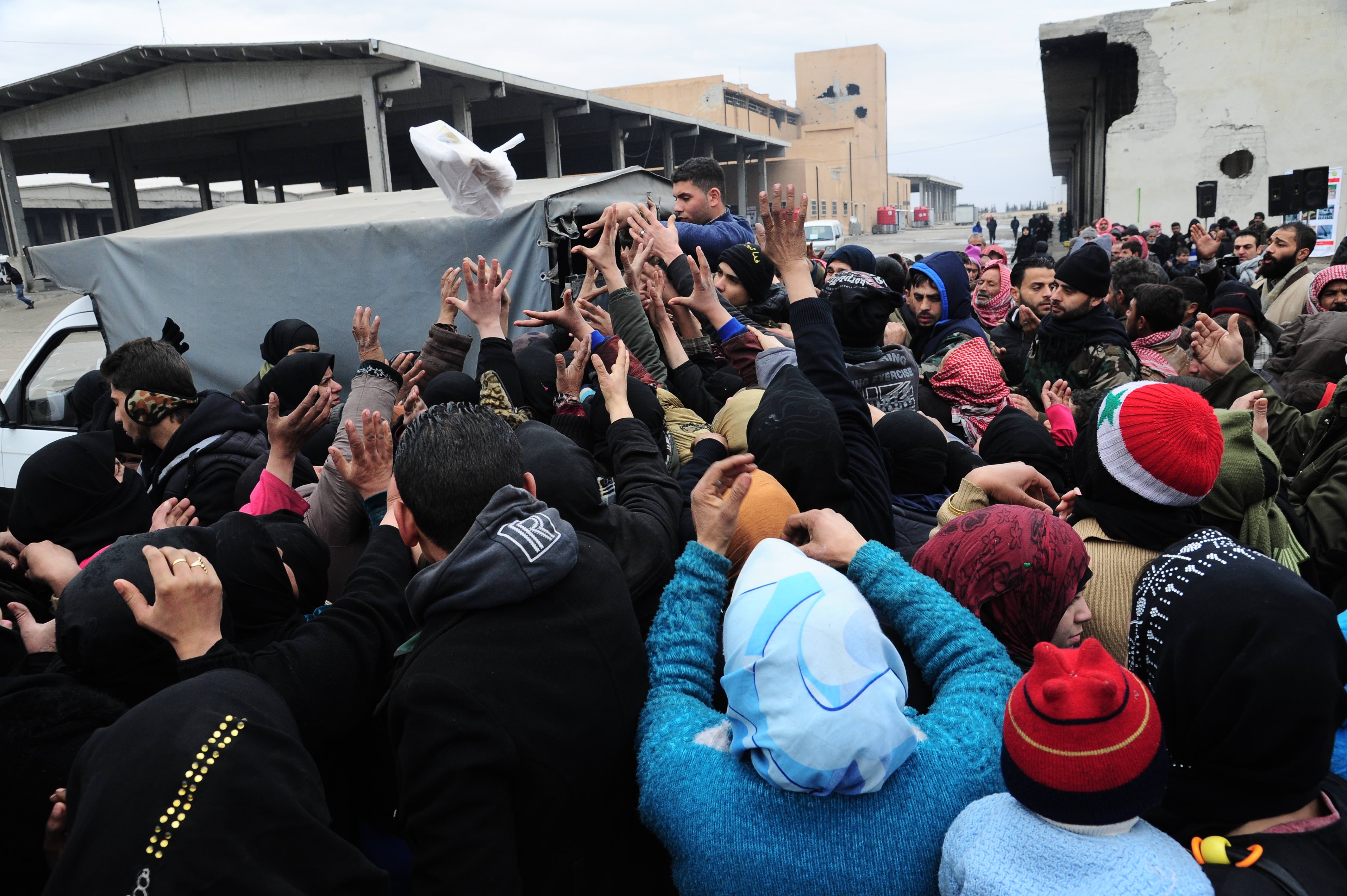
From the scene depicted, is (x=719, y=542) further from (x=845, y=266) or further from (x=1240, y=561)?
(x=845, y=266)

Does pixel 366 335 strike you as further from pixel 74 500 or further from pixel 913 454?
pixel 913 454

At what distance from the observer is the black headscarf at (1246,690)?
1334 millimetres

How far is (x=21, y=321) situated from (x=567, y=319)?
2590 centimetres

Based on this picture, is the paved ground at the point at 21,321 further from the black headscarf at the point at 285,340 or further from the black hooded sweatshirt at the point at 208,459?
the black hooded sweatshirt at the point at 208,459

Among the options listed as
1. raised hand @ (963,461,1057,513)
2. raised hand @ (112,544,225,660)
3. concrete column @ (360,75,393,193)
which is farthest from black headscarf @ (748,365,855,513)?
concrete column @ (360,75,393,193)

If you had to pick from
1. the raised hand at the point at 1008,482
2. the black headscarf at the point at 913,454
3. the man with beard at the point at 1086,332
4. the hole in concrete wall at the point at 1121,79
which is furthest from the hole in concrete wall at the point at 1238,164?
the raised hand at the point at 1008,482

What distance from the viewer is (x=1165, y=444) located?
1.85 m

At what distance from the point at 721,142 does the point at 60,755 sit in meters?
30.7

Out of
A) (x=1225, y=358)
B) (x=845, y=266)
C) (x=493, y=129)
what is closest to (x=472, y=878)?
(x=1225, y=358)

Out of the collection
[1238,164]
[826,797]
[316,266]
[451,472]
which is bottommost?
[826,797]

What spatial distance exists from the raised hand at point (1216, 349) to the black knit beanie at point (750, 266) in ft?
6.27

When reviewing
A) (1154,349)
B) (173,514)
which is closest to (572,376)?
(173,514)

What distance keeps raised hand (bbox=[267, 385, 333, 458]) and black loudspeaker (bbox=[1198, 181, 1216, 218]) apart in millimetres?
17062

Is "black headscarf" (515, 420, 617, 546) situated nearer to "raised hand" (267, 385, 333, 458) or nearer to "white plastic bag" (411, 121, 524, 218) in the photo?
"raised hand" (267, 385, 333, 458)
